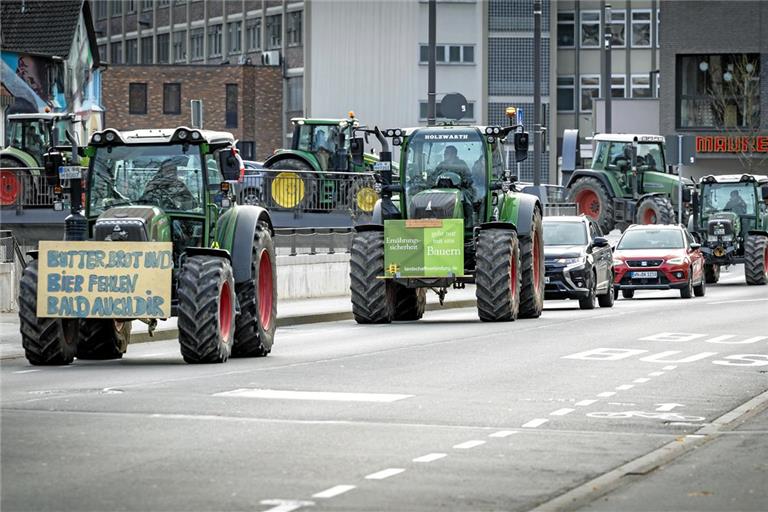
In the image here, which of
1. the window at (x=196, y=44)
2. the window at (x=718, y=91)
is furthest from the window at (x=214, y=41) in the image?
the window at (x=718, y=91)

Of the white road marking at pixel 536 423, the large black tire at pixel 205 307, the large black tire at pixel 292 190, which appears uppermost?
the large black tire at pixel 292 190

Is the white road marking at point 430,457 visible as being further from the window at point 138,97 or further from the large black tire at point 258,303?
the window at point 138,97

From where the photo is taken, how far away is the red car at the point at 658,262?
4106cm

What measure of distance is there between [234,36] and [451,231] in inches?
3056

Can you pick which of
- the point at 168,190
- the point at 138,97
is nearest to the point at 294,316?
the point at 168,190

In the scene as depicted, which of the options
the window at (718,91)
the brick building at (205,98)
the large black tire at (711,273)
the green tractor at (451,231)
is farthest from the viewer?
the brick building at (205,98)

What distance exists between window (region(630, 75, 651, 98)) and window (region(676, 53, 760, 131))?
13418 mm

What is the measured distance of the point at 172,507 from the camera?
400 inches

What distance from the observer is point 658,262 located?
41.1 m

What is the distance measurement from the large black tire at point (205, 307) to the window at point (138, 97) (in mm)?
81675

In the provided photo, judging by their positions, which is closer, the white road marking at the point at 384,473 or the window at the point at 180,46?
the white road marking at the point at 384,473

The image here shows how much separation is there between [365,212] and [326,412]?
2883 cm

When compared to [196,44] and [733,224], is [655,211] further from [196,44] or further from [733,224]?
[196,44]

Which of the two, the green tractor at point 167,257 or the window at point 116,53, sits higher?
the window at point 116,53
